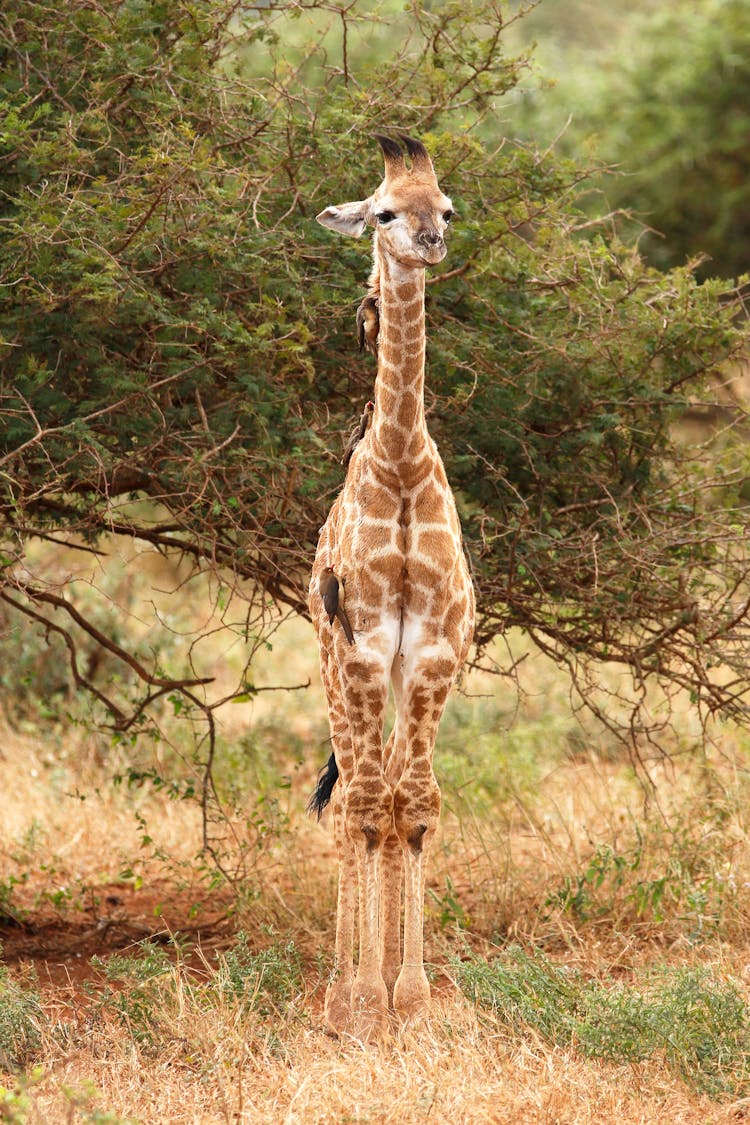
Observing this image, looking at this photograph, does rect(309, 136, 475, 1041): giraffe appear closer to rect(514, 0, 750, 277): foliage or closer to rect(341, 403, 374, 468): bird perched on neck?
Result: rect(341, 403, 374, 468): bird perched on neck

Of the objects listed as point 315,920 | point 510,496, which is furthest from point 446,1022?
point 510,496

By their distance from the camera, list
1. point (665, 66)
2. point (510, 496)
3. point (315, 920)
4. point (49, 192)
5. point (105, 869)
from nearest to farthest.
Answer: point (49, 192) → point (510, 496) → point (315, 920) → point (105, 869) → point (665, 66)

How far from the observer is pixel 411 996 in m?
5.22

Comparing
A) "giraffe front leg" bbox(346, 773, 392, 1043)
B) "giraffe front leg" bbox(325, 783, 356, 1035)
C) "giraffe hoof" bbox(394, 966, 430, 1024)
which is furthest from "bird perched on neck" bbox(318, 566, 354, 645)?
"giraffe hoof" bbox(394, 966, 430, 1024)

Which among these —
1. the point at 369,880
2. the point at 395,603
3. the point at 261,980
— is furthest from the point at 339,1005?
the point at 395,603

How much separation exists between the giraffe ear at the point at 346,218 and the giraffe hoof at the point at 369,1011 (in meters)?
2.72

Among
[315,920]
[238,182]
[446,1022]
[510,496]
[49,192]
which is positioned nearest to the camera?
[446,1022]

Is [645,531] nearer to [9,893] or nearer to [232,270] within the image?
[232,270]

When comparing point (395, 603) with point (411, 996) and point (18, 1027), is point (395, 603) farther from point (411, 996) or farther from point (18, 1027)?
point (18, 1027)

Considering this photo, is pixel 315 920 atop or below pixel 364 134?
below

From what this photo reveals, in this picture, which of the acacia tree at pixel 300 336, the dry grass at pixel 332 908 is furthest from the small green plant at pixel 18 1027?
the acacia tree at pixel 300 336

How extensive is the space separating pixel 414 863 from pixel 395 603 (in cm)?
98

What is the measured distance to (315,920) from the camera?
6895 millimetres

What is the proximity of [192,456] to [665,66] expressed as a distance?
15.3 m
